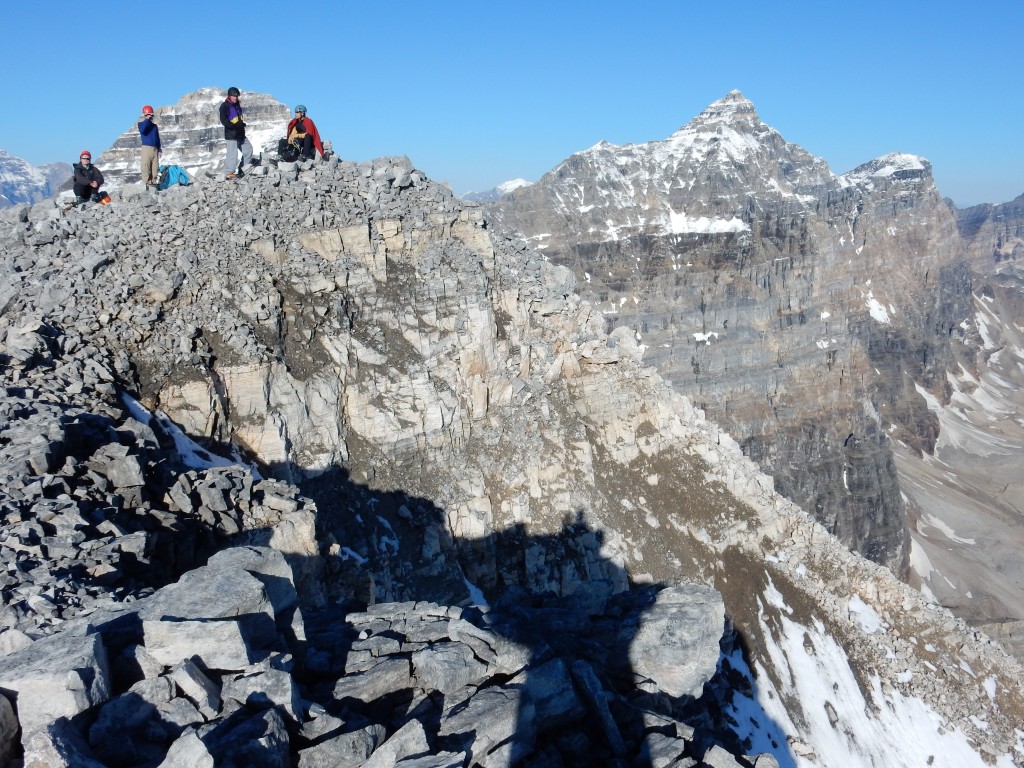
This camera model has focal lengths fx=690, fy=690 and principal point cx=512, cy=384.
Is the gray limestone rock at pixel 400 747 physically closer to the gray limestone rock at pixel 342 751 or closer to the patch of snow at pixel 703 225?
the gray limestone rock at pixel 342 751

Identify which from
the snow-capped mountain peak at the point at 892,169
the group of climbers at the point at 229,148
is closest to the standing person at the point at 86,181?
the group of climbers at the point at 229,148

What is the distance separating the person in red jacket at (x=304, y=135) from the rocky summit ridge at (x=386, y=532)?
1112mm

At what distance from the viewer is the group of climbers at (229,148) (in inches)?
956

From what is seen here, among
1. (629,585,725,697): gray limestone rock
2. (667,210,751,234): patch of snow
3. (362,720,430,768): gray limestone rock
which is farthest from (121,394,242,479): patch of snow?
(667,210,751,234): patch of snow

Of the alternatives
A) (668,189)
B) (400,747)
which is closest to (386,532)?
(400,747)

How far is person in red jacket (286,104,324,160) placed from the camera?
2862 centimetres

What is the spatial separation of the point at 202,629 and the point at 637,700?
6.79 meters

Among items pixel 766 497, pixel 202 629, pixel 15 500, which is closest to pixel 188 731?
pixel 202 629

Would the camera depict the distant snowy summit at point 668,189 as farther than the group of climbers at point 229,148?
Yes

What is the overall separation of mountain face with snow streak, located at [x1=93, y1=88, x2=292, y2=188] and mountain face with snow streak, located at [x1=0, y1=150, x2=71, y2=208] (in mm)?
60089

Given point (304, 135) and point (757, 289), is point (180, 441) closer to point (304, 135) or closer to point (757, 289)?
point (304, 135)

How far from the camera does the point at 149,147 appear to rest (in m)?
25.1

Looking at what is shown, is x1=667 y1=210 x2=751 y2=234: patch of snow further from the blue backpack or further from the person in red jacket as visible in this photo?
the blue backpack

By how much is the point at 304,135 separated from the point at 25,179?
12692 cm
